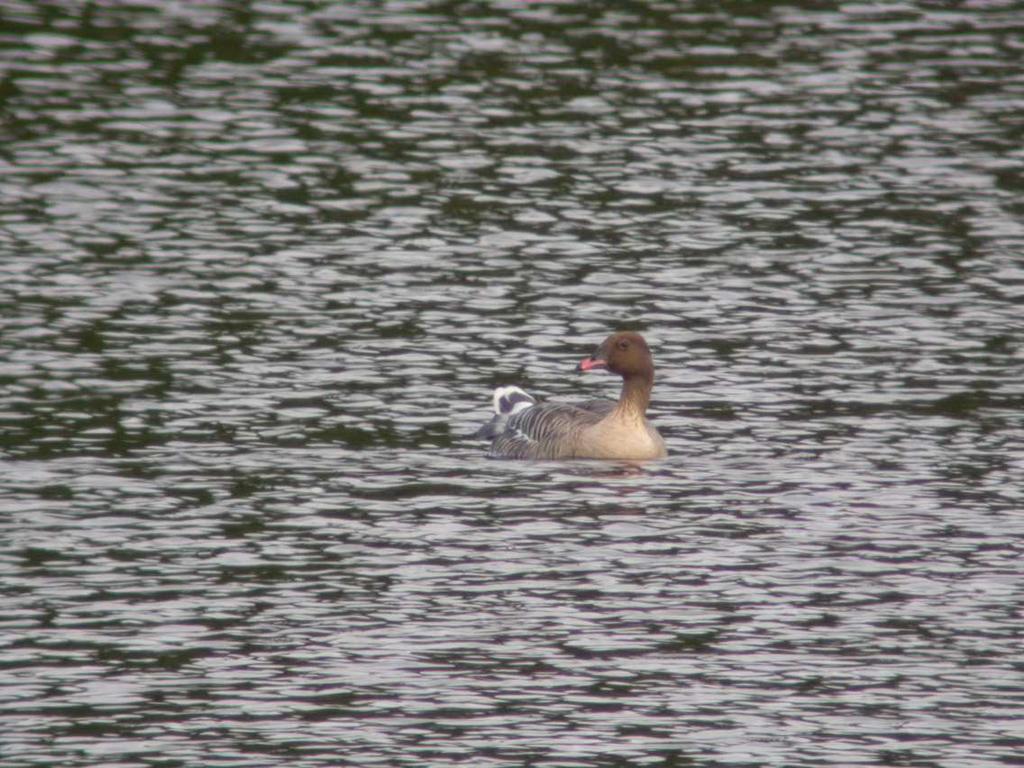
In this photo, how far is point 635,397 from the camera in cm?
2453

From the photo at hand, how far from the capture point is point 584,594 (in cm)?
1923

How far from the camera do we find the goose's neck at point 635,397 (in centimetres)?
2444

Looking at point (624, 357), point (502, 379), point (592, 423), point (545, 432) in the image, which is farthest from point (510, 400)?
point (502, 379)

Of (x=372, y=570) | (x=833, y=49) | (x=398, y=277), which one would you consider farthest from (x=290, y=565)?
(x=833, y=49)

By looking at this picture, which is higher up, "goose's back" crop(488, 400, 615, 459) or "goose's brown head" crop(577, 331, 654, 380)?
"goose's brown head" crop(577, 331, 654, 380)

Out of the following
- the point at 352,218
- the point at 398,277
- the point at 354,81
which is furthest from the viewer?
the point at 354,81

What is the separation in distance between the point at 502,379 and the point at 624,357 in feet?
8.30

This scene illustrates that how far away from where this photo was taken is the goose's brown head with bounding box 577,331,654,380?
973 inches

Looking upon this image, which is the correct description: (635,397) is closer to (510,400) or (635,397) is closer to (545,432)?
(545,432)

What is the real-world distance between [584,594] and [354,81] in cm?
2473

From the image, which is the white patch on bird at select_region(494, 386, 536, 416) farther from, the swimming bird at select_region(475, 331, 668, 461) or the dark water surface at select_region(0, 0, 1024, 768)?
the dark water surface at select_region(0, 0, 1024, 768)

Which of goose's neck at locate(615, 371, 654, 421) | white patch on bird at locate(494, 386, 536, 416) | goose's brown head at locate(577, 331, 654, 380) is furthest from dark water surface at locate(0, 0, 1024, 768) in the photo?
goose's brown head at locate(577, 331, 654, 380)

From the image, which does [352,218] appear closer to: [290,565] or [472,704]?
[290,565]

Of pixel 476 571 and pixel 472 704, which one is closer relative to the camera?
pixel 472 704
